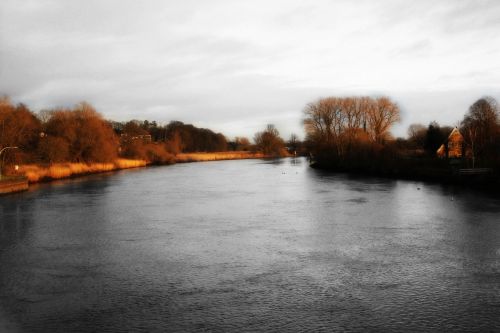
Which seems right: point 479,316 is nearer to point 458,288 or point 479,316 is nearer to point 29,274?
point 458,288

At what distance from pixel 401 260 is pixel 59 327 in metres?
6.85

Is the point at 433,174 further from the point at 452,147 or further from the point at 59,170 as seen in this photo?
the point at 59,170

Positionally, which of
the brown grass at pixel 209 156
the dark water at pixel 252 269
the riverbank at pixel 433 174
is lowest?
the dark water at pixel 252 269

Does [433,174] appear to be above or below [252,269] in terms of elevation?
above

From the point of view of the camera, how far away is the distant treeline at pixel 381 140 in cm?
3468

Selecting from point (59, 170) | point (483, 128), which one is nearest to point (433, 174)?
point (483, 128)

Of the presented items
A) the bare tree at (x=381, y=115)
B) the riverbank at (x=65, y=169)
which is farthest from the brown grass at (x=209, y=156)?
the bare tree at (x=381, y=115)

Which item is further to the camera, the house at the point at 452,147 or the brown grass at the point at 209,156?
the brown grass at the point at 209,156

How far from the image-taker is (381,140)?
5100 centimetres

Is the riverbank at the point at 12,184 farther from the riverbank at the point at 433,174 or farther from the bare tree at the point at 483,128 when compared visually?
the bare tree at the point at 483,128

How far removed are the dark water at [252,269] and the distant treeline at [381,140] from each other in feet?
59.2

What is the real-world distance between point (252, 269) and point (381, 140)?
1766 inches

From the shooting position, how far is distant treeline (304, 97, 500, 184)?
3468cm

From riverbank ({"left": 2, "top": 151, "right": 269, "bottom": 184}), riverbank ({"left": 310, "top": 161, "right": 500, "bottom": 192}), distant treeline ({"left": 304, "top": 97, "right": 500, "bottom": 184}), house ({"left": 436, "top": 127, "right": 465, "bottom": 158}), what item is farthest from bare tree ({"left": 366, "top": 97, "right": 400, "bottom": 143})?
riverbank ({"left": 2, "top": 151, "right": 269, "bottom": 184})
